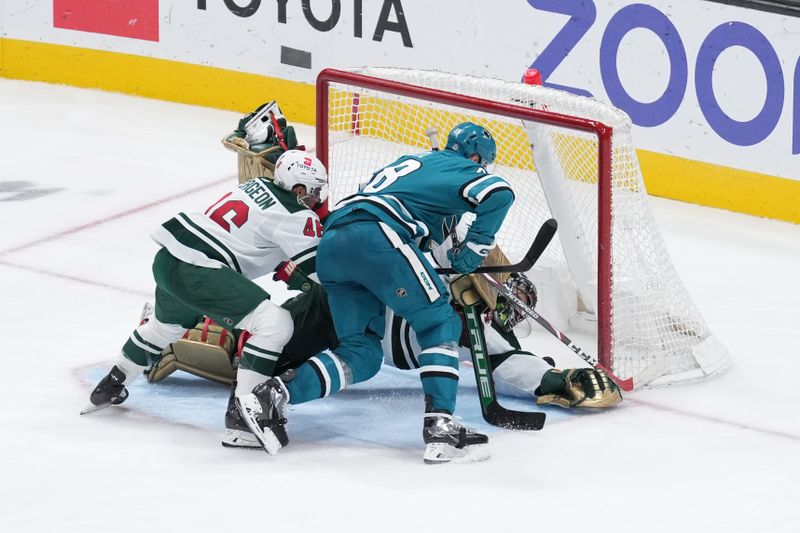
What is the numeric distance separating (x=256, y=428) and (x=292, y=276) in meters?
0.56

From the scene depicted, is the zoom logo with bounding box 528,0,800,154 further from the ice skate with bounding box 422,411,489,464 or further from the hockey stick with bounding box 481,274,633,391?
the ice skate with bounding box 422,411,489,464

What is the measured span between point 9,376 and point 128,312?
743mm

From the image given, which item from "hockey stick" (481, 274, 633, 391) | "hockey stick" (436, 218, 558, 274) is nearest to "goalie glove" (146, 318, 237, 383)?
"hockey stick" (436, 218, 558, 274)

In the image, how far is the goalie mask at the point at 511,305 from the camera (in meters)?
5.22

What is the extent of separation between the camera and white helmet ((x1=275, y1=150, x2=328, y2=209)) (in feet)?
16.0

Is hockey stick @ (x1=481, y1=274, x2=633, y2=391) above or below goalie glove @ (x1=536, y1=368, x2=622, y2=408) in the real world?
above

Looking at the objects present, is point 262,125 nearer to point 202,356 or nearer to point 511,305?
point 202,356

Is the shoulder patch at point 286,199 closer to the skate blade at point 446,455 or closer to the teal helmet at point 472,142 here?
the teal helmet at point 472,142

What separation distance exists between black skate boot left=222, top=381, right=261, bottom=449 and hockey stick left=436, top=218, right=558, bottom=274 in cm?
80

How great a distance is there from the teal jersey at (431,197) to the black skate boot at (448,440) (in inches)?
21.7

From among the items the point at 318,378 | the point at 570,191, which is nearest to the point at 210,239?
the point at 318,378

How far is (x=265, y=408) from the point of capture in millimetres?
4652

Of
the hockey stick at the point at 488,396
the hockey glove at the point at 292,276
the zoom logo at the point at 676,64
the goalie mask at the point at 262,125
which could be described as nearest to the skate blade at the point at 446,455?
the hockey stick at the point at 488,396

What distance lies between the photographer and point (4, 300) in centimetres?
612
